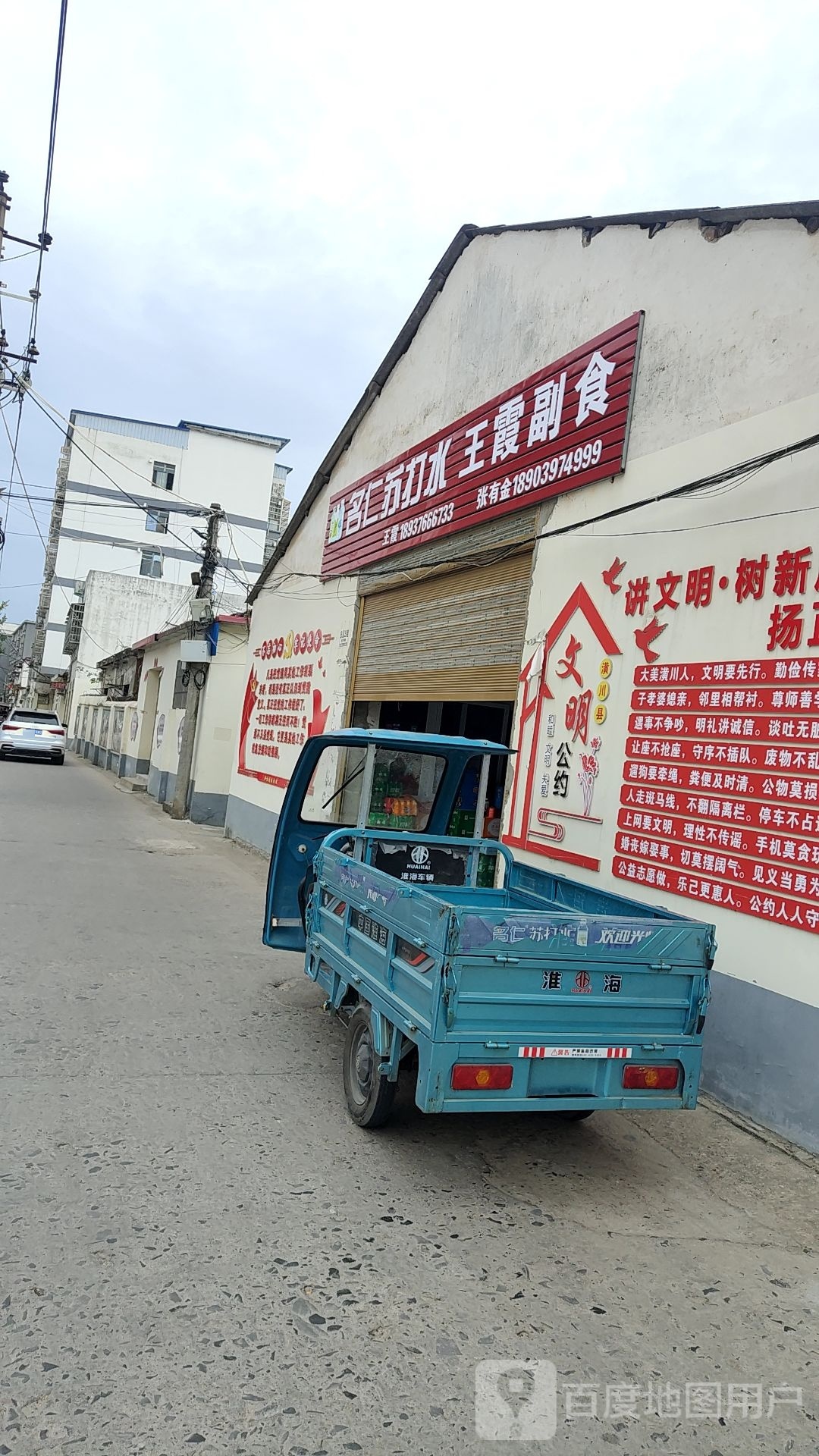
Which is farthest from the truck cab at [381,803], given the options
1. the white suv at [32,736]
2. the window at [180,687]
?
the white suv at [32,736]

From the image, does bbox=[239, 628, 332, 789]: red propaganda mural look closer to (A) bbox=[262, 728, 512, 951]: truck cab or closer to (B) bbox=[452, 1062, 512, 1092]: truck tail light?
(A) bbox=[262, 728, 512, 951]: truck cab

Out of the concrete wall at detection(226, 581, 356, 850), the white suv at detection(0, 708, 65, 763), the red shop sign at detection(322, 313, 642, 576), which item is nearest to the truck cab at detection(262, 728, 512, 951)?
the red shop sign at detection(322, 313, 642, 576)

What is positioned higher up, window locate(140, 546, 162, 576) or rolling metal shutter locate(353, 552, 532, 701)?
window locate(140, 546, 162, 576)

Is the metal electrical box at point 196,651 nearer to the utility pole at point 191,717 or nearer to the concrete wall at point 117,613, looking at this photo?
the utility pole at point 191,717

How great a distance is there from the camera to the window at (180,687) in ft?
66.3

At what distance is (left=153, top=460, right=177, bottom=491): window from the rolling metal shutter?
3941cm

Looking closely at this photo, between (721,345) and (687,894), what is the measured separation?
359 centimetres

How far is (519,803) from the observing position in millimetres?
7871

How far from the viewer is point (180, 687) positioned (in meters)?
20.8

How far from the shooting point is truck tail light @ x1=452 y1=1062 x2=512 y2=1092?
12.3ft

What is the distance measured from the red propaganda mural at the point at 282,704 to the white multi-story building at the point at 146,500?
102ft

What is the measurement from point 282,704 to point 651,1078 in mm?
11067

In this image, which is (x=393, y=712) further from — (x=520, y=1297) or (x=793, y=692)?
(x=520, y=1297)

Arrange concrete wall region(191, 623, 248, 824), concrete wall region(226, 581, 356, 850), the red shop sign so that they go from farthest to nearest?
concrete wall region(191, 623, 248, 824) → concrete wall region(226, 581, 356, 850) → the red shop sign
